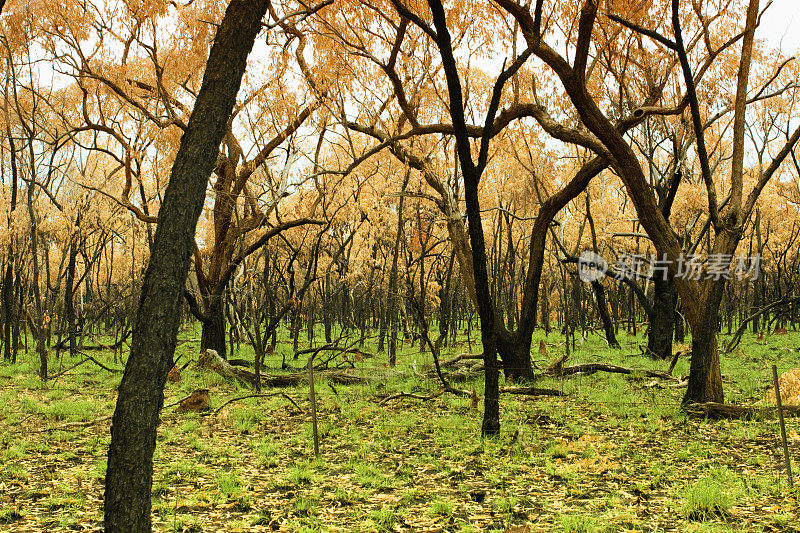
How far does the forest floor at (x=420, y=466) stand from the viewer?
4770 millimetres

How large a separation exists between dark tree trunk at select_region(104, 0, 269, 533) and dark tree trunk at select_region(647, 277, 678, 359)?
42.2ft

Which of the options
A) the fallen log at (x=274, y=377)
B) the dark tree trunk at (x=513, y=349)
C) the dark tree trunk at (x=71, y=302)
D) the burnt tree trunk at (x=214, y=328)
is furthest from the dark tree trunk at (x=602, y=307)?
the dark tree trunk at (x=71, y=302)

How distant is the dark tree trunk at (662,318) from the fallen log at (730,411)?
6331 mm

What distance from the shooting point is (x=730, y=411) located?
8148 mm

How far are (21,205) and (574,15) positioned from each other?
732 inches

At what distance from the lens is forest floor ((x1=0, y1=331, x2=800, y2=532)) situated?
4.77 meters

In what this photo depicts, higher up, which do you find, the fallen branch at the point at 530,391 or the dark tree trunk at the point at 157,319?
the dark tree trunk at the point at 157,319

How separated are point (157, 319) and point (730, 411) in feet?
25.8

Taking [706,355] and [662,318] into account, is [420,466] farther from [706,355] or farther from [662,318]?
[662,318]

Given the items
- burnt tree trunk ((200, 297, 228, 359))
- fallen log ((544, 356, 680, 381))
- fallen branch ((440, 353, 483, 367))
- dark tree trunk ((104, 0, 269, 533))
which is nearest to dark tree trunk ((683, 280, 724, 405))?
fallen log ((544, 356, 680, 381))

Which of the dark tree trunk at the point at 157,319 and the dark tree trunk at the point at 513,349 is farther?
the dark tree trunk at the point at 513,349

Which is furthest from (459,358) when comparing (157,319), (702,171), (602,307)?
(157,319)

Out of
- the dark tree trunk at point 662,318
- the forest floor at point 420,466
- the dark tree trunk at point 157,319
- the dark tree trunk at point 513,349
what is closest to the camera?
the dark tree trunk at point 157,319

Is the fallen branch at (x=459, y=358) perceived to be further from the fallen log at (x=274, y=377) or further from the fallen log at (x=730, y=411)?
the fallen log at (x=730, y=411)
